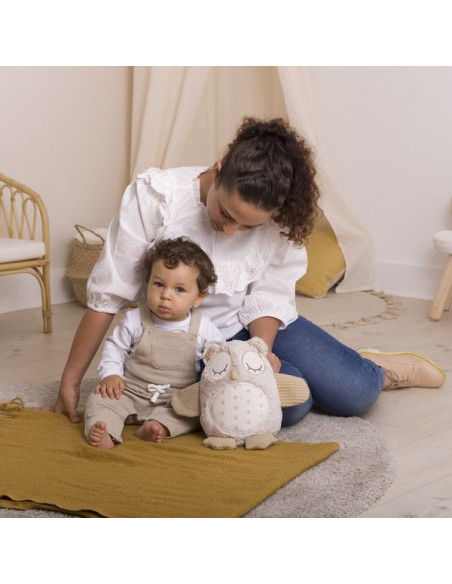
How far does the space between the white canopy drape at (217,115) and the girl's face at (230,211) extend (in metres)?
1.83

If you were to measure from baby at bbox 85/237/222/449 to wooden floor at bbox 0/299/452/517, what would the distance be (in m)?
0.54

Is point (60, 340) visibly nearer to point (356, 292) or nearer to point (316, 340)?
point (316, 340)

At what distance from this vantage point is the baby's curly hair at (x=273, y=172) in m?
1.95

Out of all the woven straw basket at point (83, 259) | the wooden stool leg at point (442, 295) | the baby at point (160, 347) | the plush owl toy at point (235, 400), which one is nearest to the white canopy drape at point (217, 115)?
the woven straw basket at point (83, 259)

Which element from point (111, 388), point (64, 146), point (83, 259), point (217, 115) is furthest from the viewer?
point (217, 115)

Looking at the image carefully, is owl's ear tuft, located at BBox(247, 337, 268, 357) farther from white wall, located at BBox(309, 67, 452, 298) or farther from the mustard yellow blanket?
white wall, located at BBox(309, 67, 452, 298)

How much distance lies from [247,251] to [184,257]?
0.24 m

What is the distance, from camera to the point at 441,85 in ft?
13.5

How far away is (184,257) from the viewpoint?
2088 millimetres

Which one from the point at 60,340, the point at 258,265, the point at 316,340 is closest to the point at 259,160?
the point at 258,265

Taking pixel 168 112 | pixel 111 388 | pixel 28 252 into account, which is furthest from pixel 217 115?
pixel 111 388

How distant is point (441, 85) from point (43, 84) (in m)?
1.85

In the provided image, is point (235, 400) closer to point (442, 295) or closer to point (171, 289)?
point (171, 289)

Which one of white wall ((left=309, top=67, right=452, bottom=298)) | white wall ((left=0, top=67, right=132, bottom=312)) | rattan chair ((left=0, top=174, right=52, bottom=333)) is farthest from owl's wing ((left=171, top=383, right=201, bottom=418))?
white wall ((left=309, top=67, right=452, bottom=298))
